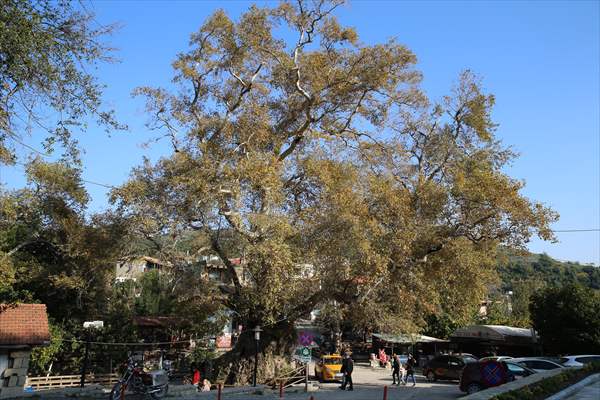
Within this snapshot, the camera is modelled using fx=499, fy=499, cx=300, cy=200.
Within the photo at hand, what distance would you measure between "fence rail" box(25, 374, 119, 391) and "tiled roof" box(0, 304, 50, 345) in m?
4.19

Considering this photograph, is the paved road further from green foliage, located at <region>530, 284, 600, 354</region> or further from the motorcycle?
green foliage, located at <region>530, 284, 600, 354</region>

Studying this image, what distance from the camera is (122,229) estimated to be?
21703 mm

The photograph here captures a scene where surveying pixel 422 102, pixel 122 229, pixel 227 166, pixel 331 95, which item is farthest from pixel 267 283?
pixel 422 102

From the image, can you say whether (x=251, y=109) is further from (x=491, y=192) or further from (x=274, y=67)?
(x=491, y=192)

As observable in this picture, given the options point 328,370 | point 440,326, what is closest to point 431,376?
point 328,370

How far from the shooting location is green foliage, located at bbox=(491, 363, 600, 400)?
36.6ft

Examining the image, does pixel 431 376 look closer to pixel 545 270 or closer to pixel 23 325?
pixel 23 325

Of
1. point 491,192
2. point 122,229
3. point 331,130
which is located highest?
point 331,130

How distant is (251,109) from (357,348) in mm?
32320

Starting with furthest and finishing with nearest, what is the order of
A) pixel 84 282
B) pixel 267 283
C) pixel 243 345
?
pixel 84 282
pixel 243 345
pixel 267 283

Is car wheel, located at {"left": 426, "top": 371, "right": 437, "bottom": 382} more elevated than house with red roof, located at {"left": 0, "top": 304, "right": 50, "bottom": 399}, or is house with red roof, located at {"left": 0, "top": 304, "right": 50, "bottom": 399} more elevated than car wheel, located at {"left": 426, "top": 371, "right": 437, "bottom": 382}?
house with red roof, located at {"left": 0, "top": 304, "right": 50, "bottom": 399}

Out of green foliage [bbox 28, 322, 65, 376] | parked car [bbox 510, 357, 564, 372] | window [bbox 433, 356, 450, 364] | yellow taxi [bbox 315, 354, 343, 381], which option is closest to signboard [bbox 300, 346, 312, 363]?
yellow taxi [bbox 315, 354, 343, 381]

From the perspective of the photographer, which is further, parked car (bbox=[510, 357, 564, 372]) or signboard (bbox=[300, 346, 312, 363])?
parked car (bbox=[510, 357, 564, 372])

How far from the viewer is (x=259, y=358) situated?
2517 cm
